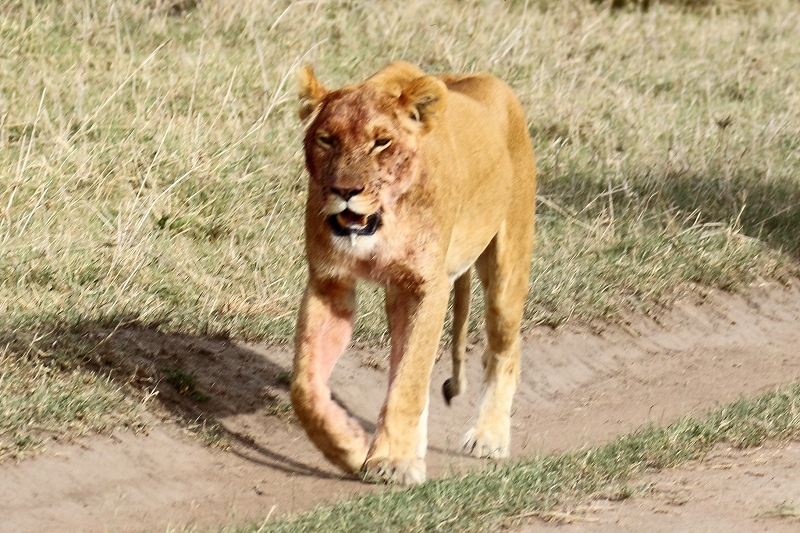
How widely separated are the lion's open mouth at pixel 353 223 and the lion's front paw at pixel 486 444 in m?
1.34

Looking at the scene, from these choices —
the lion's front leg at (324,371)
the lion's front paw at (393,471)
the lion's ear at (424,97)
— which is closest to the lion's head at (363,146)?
the lion's ear at (424,97)

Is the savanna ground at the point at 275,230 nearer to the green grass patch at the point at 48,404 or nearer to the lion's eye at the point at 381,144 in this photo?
the green grass patch at the point at 48,404

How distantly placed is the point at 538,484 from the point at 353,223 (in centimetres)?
102

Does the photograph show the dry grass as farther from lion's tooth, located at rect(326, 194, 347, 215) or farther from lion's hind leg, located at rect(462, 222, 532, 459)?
lion's tooth, located at rect(326, 194, 347, 215)

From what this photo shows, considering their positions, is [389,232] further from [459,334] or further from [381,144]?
[459,334]

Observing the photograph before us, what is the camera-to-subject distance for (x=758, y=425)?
16.3 feet

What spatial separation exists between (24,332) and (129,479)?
0.95m

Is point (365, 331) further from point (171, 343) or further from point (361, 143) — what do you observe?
point (361, 143)

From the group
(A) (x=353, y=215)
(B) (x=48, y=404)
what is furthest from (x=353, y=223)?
(B) (x=48, y=404)

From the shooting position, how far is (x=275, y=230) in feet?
22.2

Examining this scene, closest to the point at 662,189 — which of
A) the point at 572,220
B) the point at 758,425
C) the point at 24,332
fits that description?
the point at 572,220

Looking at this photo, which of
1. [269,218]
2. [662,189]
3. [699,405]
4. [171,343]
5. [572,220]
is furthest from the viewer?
[662,189]

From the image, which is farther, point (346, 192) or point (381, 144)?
point (381, 144)

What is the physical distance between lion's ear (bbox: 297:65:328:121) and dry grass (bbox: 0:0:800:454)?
4.60 feet
